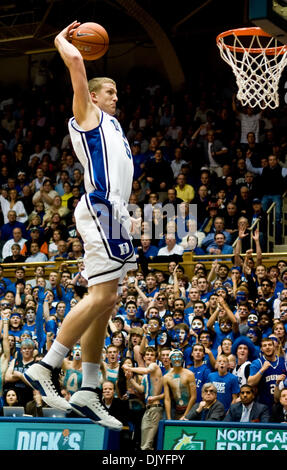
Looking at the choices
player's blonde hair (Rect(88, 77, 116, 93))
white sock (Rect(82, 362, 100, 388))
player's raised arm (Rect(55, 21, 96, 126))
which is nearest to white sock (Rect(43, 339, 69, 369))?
white sock (Rect(82, 362, 100, 388))

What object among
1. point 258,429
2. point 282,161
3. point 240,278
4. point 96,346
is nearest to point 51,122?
point 282,161

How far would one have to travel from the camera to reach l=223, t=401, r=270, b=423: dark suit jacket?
1071 cm

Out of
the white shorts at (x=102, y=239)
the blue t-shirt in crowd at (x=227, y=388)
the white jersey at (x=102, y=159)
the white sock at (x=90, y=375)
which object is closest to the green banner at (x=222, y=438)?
A: the blue t-shirt in crowd at (x=227, y=388)

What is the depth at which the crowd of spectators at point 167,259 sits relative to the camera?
456 inches

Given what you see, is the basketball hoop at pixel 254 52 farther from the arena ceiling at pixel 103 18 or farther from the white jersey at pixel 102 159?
the arena ceiling at pixel 103 18

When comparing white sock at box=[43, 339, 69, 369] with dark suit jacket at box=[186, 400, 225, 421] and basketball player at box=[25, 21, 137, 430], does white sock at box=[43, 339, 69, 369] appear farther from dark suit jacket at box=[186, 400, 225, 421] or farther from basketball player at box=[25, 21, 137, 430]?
dark suit jacket at box=[186, 400, 225, 421]

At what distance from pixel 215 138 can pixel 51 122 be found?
19.2ft

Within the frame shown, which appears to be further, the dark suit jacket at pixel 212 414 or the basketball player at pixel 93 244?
the dark suit jacket at pixel 212 414

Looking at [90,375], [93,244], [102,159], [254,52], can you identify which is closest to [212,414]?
[254,52]

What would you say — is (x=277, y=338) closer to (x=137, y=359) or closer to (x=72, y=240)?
(x=137, y=359)

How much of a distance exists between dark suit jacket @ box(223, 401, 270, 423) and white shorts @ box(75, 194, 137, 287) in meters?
5.38

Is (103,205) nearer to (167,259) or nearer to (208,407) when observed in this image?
(208,407)

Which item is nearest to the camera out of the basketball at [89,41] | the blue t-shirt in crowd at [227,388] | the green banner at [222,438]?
the basketball at [89,41]

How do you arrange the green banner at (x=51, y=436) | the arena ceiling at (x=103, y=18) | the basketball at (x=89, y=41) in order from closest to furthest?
the basketball at (x=89, y=41) → the green banner at (x=51, y=436) → the arena ceiling at (x=103, y=18)
